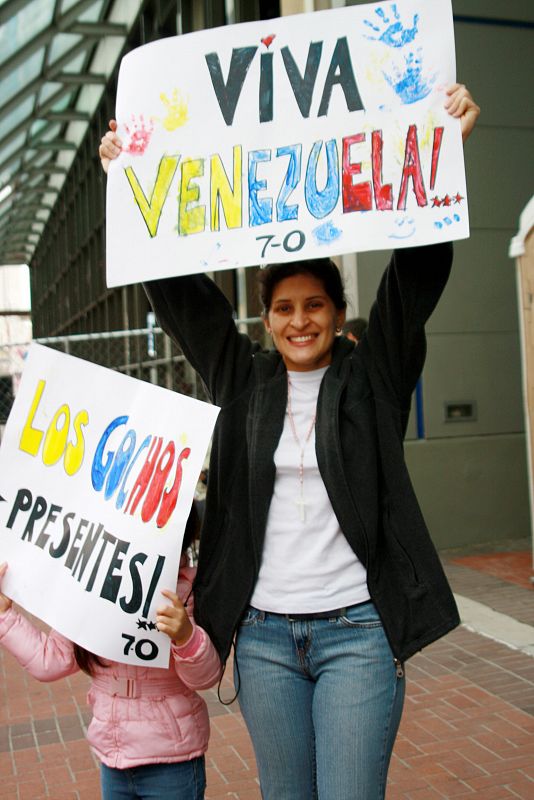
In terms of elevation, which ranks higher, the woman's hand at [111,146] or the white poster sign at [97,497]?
the woman's hand at [111,146]

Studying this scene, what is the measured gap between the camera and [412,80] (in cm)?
220

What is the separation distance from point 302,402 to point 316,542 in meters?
0.36

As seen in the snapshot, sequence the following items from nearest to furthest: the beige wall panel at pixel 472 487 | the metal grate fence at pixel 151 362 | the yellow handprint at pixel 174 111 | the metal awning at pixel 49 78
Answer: the yellow handprint at pixel 174 111
the beige wall panel at pixel 472 487
the metal grate fence at pixel 151 362
the metal awning at pixel 49 78

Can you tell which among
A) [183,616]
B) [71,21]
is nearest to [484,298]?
[183,616]

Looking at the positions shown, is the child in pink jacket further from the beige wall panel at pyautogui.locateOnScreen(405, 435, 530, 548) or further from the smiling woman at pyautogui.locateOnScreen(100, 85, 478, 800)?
the beige wall panel at pyautogui.locateOnScreen(405, 435, 530, 548)

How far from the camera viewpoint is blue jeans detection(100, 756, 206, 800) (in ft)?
7.17

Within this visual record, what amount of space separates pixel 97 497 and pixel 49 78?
15114 mm

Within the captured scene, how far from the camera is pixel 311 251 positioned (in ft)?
7.09

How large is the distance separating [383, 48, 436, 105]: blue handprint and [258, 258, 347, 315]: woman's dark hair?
453 millimetres

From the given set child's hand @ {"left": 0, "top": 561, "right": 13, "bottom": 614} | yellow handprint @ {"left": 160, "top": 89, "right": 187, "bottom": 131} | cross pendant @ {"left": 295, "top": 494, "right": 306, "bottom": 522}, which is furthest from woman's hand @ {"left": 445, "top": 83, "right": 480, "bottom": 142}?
child's hand @ {"left": 0, "top": 561, "right": 13, "bottom": 614}

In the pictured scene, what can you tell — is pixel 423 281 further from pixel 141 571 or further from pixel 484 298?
pixel 484 298

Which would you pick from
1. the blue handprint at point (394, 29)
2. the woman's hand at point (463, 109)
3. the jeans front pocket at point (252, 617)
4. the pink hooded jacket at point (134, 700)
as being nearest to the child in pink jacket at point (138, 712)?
the pink hooded jacket at point (134, 700)

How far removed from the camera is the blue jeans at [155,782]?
2.19 metres

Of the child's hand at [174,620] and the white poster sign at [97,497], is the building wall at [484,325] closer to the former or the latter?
the white poster sign at [97,497]
